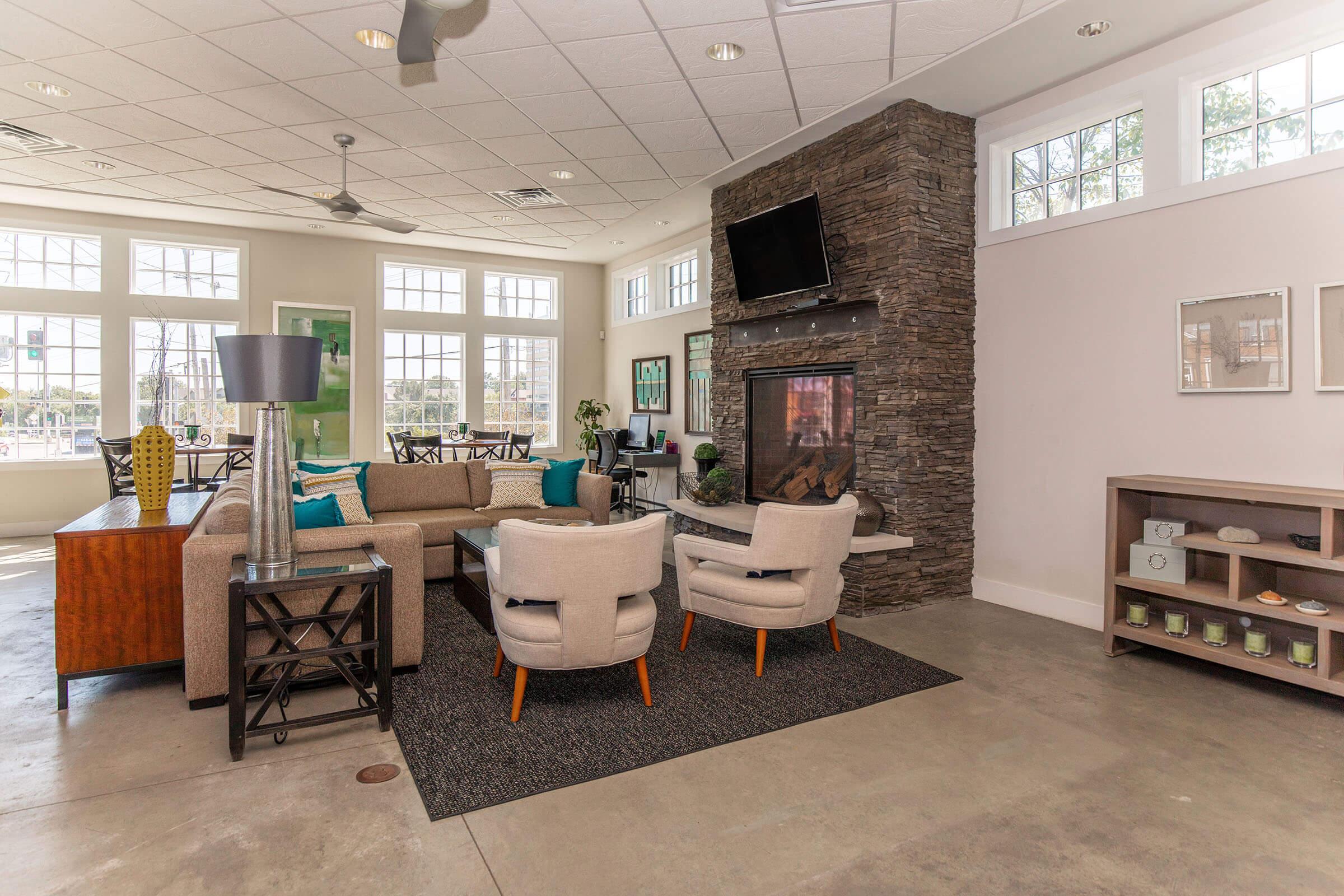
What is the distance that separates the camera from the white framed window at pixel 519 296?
949 centimetres

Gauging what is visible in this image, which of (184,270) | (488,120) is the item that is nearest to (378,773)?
(488,120)

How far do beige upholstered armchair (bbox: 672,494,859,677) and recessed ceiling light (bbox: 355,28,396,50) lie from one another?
308 cm

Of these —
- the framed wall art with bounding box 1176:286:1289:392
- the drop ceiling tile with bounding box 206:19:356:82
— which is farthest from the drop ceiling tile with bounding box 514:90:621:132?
the framed wall art with bounding box 1176:286:1289:392

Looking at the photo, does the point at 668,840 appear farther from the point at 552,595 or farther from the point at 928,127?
the point at 928,127

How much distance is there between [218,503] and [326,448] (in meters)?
5.57

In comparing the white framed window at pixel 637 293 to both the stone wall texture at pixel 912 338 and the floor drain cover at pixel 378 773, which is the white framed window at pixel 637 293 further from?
the floor drain cover at pixel 378 773

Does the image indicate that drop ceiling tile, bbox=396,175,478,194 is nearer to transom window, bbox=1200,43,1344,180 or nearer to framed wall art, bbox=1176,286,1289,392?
transom window, bbox=1200,43,1344,180

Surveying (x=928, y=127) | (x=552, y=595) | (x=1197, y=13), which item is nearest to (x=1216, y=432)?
(x=1197, y=13)

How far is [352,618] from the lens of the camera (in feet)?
9.34

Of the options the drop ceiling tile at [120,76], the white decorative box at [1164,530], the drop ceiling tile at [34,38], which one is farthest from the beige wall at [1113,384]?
the drop ceiling tile at [34,38]

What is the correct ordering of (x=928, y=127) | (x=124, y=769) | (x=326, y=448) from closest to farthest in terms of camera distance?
(x=124, y=769), (x=928, y=127), (x=326, y=448)

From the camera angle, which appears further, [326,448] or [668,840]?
[326,448]

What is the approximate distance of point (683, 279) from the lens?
8320 millimetres

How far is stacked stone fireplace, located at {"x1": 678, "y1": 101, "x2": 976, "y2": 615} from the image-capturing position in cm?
Result: 466
